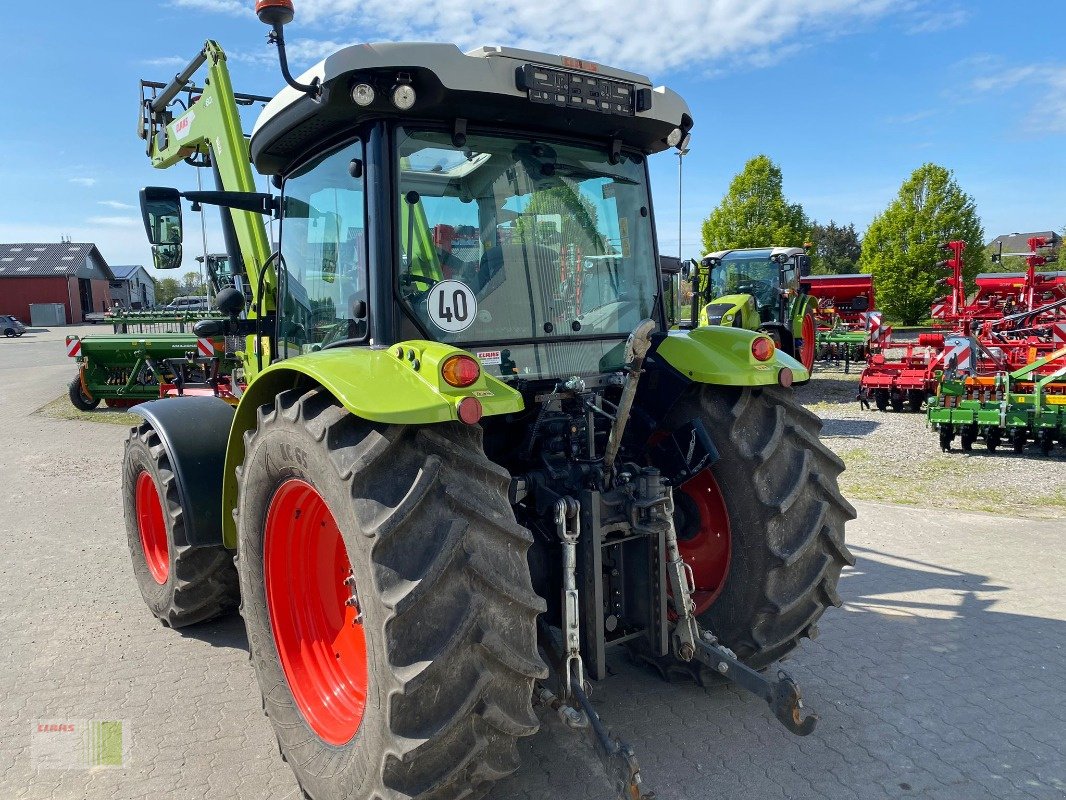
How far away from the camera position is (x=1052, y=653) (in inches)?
149

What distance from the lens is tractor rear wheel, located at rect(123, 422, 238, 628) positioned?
12.9 ft

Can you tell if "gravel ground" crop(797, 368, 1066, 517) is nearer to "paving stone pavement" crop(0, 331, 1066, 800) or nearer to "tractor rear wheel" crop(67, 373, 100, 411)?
"paving stone pavement" crop(0, 331, 1066, 800)

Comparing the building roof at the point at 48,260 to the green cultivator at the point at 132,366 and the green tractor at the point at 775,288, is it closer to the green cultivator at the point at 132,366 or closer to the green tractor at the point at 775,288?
the green cultivator at the point at 132,366

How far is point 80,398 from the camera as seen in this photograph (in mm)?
13578

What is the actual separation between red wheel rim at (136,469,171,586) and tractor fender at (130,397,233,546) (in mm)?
650

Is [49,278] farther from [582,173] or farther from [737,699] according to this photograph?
[737,699]

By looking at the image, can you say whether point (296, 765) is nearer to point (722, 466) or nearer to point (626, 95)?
point (722, 466)

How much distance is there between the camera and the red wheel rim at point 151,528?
448cm

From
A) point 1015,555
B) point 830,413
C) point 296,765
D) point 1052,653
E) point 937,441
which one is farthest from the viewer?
Answer: point 830,413

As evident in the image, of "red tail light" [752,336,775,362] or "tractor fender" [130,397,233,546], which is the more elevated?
"red tail light" [752,336,775,362]

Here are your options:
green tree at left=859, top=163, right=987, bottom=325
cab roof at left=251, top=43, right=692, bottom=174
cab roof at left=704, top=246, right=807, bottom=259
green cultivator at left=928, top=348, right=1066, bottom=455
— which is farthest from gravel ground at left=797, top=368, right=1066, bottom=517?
green tree at left=859, top=163, right=987, bottom=325

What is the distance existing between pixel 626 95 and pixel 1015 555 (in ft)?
14.3

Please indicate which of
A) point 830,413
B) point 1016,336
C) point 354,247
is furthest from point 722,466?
point 1016,336

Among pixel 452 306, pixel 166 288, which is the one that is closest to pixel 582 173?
pixel 452 306
